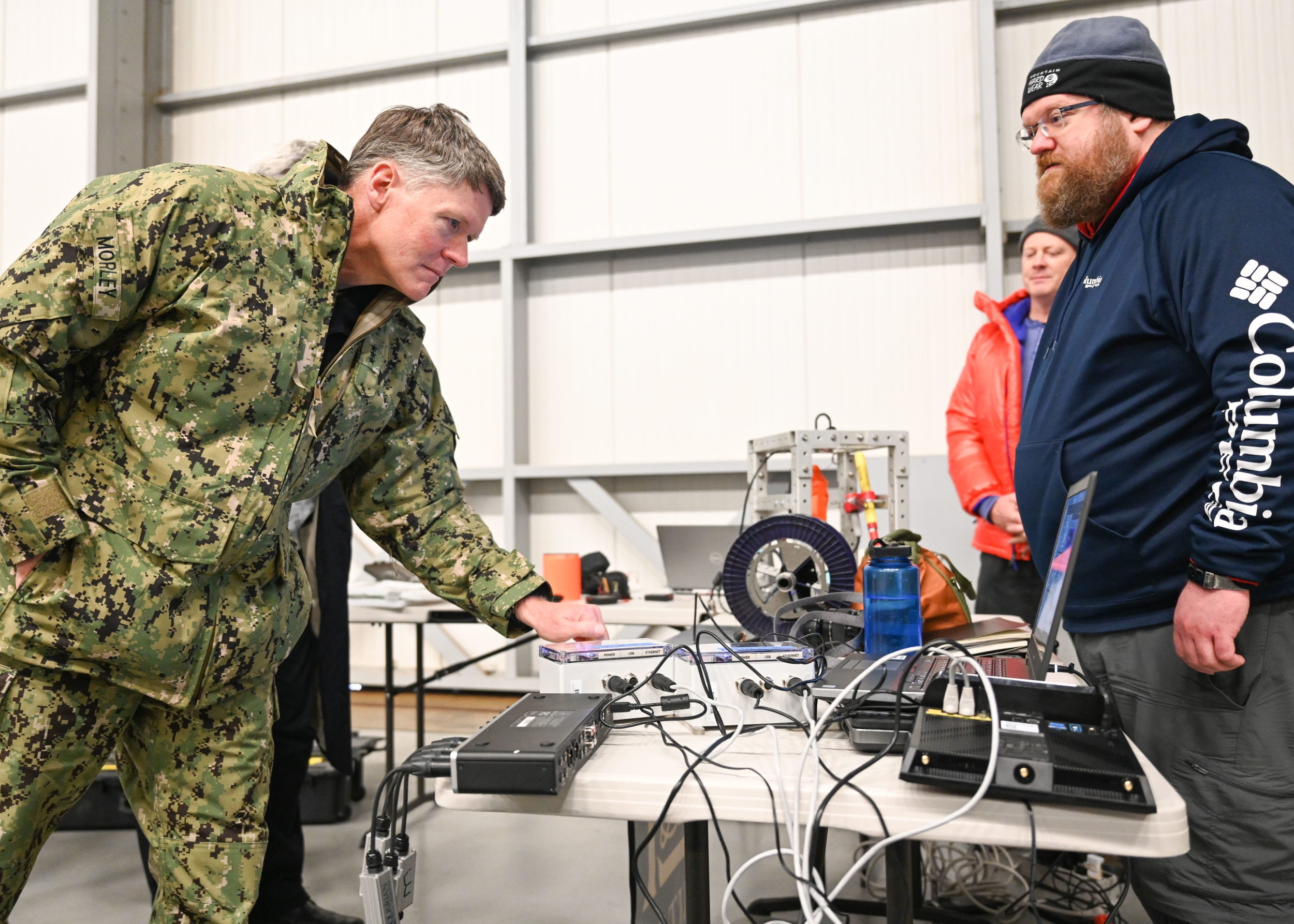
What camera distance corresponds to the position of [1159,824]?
2.43 ft

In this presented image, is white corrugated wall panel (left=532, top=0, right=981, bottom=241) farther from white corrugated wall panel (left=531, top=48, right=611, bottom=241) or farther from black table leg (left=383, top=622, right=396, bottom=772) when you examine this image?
black table leg (left=383, top=622, right=396, bottom=772)

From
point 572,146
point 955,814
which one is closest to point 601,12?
point 572,146

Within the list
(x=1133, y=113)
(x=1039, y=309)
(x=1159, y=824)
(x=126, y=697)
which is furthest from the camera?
(x=1039, y=309)

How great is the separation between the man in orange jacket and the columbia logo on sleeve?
1.37 meters

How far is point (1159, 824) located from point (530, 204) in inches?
190

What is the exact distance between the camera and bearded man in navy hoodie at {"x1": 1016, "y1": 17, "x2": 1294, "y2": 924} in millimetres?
1090

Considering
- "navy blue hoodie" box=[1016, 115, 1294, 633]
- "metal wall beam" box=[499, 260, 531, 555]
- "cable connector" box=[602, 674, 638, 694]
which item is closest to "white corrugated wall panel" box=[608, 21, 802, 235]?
"metal wall beam" box=[499, 260, 531, 555]

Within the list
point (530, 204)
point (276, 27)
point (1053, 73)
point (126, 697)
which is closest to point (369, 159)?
point (126, 697)

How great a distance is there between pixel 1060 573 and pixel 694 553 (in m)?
1.76

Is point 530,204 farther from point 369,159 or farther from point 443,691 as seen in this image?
point 369,159

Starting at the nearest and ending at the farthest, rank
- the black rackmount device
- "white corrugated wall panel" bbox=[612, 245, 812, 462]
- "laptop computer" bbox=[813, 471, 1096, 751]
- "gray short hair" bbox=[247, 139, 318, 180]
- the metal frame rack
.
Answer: the black rackmount device
"laptop computer" bbox=[813, 471, 1096, 751]
"gray short hair" bbox=[247, 139, 318, 180]
the metal frame rack
"white corrugated wall panel" bbox=[612, 245, 812, 462]

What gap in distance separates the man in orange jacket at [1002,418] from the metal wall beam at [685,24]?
2.52 meters

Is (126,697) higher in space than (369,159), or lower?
lower

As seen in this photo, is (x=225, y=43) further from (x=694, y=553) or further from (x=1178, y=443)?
(x=1178, y=443)
